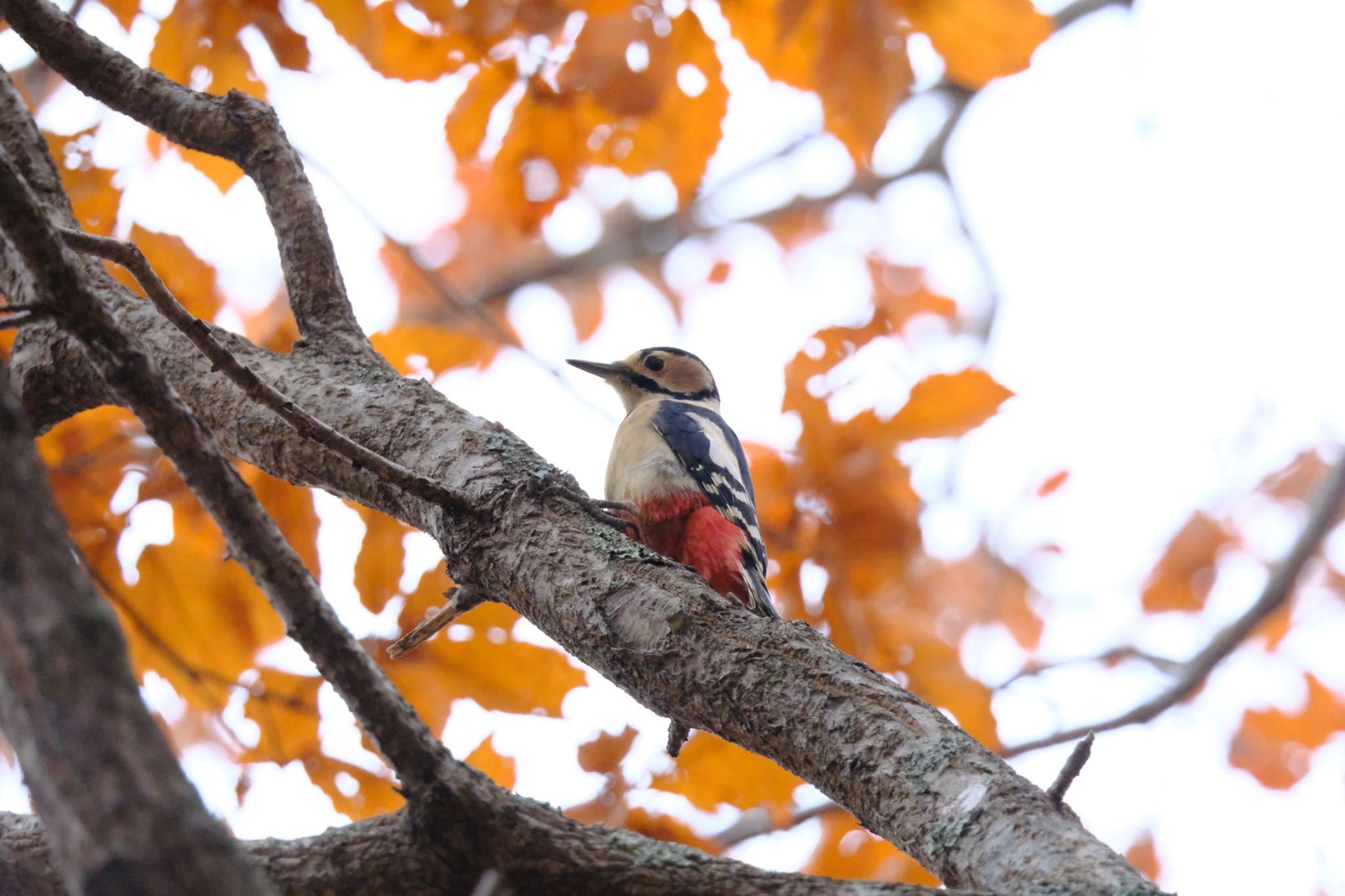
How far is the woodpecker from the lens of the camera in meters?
3.35

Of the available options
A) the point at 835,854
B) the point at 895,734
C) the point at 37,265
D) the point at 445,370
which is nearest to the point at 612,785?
the point at 835,854

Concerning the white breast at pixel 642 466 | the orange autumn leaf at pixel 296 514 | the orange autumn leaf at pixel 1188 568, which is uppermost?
the orange autumn leaf at pixel 1188 568

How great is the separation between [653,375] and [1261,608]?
3.01m

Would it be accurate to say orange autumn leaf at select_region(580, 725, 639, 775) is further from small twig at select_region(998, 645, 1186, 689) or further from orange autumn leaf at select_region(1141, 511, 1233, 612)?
orange autumn leaf at select_region(1141, 511, 1233, 612)

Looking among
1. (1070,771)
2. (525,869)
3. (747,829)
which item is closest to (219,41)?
(525,869)

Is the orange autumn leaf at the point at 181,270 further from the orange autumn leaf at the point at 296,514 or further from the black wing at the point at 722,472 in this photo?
the black wing at the point at 722,472

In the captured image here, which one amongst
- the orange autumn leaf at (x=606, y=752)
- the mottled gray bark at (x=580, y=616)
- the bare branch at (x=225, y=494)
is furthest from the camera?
the orange autumn leaf at (x=606, y=752)

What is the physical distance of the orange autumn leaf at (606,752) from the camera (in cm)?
283

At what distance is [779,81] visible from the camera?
3.65 metres

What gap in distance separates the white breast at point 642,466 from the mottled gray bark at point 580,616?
145cm

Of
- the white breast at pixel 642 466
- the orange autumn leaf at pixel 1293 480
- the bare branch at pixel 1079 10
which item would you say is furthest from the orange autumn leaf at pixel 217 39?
the orange autumn leaf at pixel 1293 480

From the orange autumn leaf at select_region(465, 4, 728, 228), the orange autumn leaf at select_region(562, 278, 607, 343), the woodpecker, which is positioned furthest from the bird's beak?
the orange autumn leaf at select_region(562, 278, 607, 343)

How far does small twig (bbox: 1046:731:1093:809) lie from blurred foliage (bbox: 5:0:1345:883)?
1.34 metres

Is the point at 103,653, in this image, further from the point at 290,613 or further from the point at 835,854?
the point at 835,854
